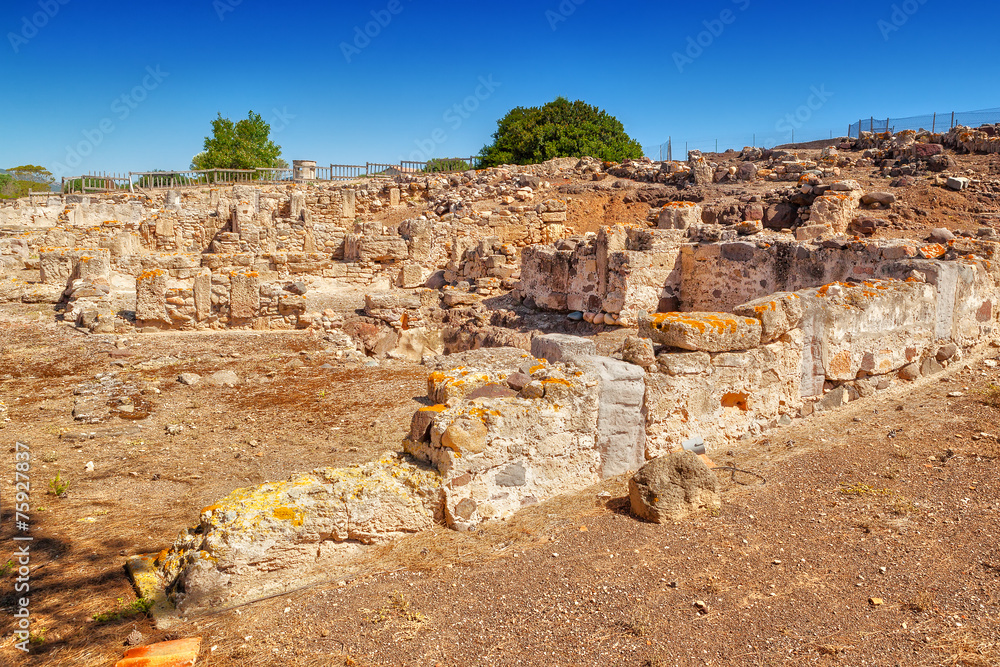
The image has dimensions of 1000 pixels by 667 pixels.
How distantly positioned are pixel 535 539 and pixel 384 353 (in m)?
8.87

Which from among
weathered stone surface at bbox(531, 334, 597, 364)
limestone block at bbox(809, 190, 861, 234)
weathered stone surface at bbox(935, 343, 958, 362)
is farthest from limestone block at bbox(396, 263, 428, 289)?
weathered stone surface at bbox(935, 343, 958, 362)

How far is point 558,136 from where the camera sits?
34.4m

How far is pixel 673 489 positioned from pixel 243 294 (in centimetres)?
1022

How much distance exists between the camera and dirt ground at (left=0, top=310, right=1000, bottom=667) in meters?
2.89

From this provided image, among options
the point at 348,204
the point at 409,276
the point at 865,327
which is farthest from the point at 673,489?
the point at 348,204

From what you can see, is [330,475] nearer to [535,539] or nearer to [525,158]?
[535,539]

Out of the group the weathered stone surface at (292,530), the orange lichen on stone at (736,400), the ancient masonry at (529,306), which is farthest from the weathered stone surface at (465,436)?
the orange lichen on stone at (736,400)

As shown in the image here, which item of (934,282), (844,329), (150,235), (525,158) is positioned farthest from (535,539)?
(525,158)

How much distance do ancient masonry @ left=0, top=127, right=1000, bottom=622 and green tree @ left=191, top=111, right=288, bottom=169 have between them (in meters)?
14.1

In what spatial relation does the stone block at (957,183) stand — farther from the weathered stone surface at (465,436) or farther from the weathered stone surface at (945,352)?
the weathered stone surface at (465,436)

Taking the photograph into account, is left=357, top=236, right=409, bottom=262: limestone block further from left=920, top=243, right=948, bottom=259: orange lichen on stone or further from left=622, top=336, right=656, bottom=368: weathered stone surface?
left=622, top=336, right=656, bottom=368: weathered stone surface

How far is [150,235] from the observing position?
18859 millimetres

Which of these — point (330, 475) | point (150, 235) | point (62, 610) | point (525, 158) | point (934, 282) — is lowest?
point (62, 610)

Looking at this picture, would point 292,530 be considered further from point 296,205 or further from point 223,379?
point 296,205
